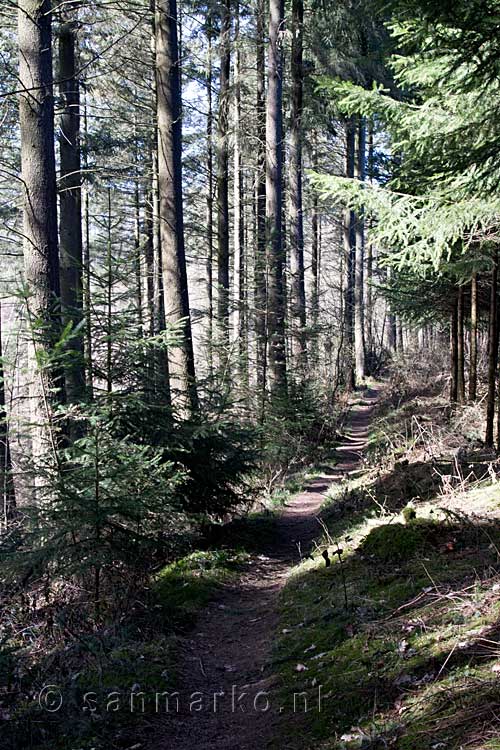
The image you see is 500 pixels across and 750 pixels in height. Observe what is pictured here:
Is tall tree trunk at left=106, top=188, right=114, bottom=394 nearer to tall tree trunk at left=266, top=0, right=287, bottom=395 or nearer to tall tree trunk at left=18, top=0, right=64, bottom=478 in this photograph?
tall tree trunk at left=18, top=0, right=64, bottom=478

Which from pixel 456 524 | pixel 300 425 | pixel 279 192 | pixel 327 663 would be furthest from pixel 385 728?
pixel 279 192

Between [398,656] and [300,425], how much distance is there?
1099 cm

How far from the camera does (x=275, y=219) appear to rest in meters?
14.8

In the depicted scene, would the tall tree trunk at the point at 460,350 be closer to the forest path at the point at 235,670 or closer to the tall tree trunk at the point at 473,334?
the tall tree trunk at the point at 473,334

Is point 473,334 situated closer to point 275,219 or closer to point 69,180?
point 275,219

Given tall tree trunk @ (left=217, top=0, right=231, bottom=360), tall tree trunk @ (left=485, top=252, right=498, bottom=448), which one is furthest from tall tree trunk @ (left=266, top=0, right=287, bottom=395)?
tall tree trunk @ (left=485, top=252, right=498, bottom=448)

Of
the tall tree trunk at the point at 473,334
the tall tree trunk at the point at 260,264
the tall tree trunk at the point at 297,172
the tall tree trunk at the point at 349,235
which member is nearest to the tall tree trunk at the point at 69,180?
the tall tree trunk at the point at 260,264

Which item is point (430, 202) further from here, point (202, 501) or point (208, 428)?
point (202, 501)

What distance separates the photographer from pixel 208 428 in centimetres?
780

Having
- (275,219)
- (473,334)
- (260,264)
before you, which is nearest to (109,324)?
(473,334)

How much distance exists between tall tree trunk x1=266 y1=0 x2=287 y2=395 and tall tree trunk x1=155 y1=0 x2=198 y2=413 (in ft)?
14.7

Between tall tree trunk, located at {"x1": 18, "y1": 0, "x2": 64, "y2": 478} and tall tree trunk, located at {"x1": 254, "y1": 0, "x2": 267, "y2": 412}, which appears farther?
tall tree trunk, located at {"x1": 254, "y1": 0, "x2": 267, "y2": 412}

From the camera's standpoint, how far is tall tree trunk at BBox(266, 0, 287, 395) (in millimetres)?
14531

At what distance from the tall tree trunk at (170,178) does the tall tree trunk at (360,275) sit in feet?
40.7
